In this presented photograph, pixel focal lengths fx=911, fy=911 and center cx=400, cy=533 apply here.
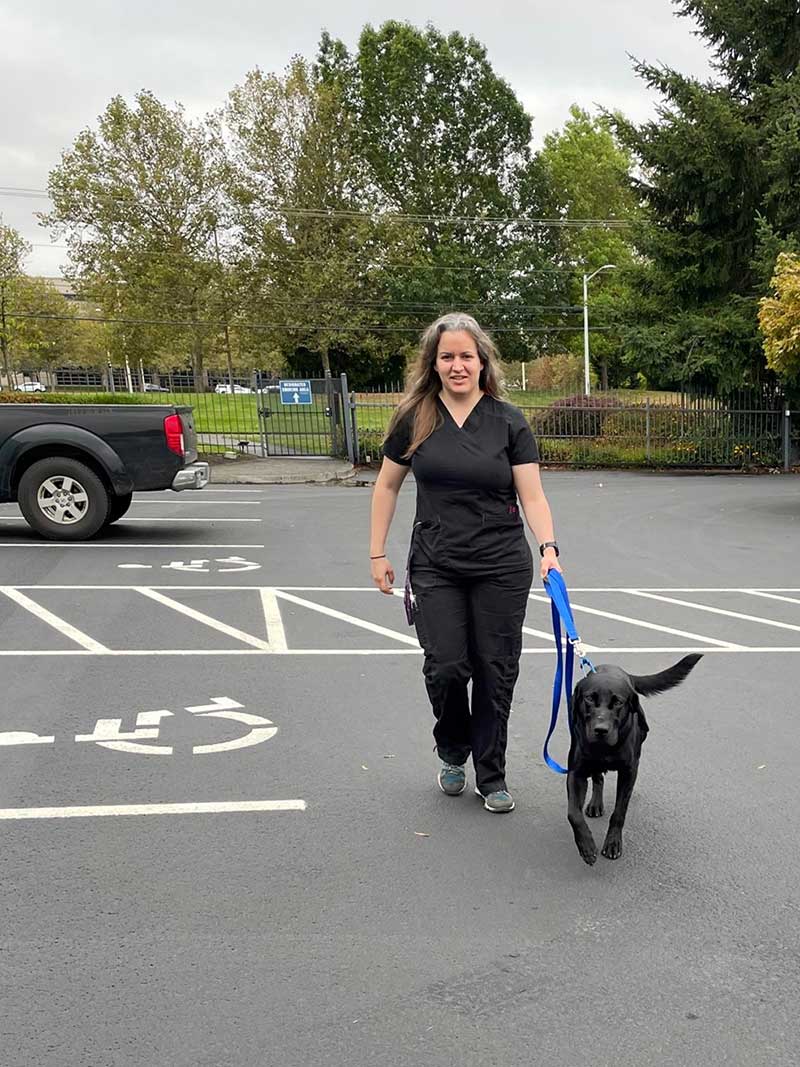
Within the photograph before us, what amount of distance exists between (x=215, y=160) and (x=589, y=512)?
28152 mm

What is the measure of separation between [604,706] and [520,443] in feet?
3.54

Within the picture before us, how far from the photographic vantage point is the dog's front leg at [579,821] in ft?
10.6

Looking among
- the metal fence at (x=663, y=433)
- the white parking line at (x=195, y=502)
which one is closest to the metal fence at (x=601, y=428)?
the metal fence at (x=663, y=433)

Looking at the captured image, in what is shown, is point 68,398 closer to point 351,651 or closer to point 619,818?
point 351,651

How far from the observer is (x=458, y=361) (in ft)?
11.5

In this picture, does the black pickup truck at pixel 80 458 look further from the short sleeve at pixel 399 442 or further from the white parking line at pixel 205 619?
the short sleeve at pixel 399 442

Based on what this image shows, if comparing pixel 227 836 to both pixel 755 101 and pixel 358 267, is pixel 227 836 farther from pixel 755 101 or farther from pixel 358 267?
pixel 358 267

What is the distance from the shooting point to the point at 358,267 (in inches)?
1519

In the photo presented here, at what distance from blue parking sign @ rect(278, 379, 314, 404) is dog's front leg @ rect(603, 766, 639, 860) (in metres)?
20.1

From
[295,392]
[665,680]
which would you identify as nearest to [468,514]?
[665,680]

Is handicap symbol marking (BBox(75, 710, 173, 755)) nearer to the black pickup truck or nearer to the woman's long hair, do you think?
the woman's long hair

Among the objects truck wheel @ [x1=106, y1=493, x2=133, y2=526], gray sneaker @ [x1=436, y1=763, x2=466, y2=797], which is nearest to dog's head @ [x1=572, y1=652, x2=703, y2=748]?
gray sneaker @ [x1=436, y1=763, x2=466, y2=797]

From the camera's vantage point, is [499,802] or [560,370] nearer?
[499,802]

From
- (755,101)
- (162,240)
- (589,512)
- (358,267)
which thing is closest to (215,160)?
(162,240)
